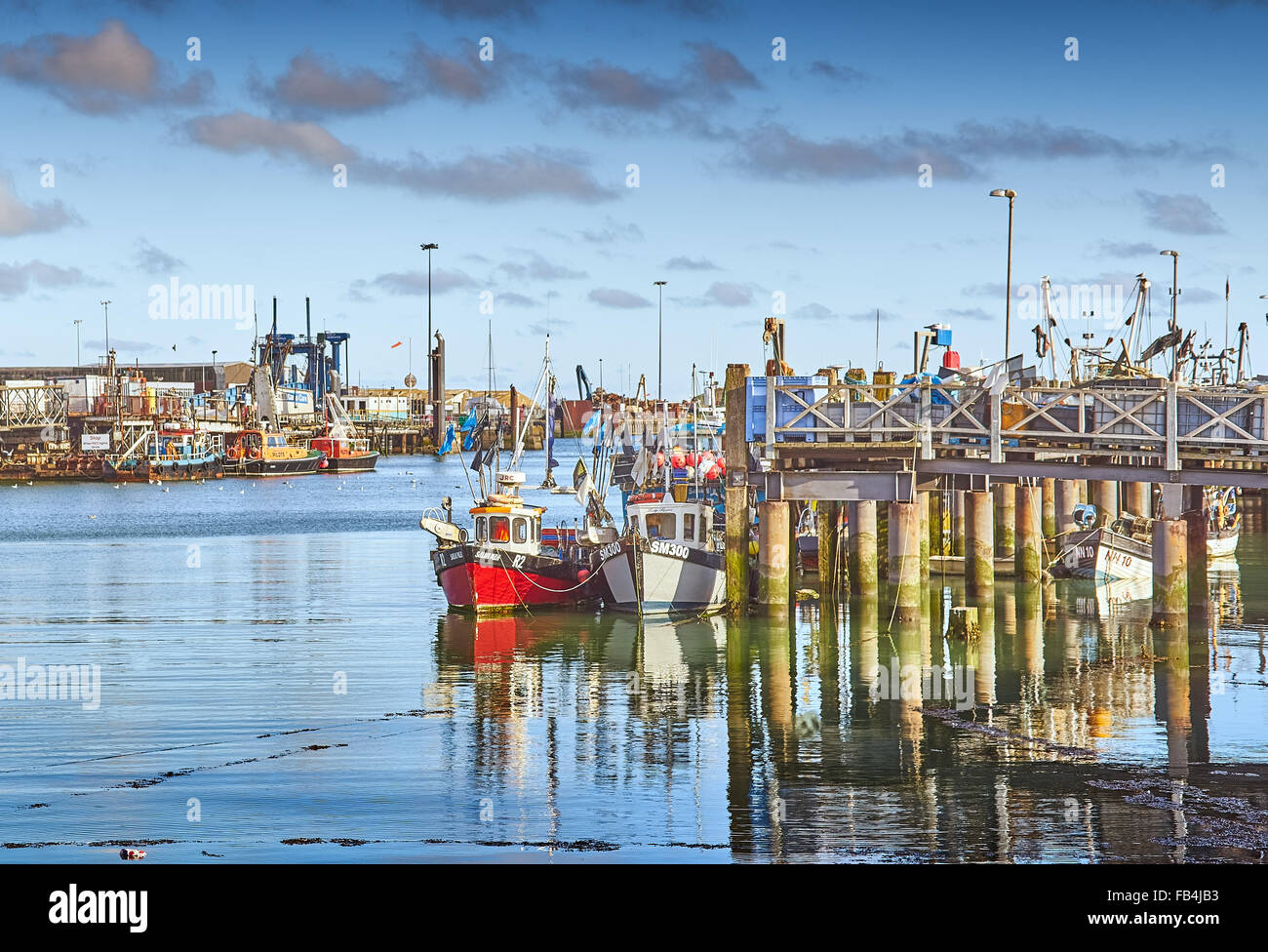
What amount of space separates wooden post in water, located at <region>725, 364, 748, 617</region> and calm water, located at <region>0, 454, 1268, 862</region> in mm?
2035

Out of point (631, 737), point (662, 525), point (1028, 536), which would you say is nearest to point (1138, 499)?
point (1028, 536)

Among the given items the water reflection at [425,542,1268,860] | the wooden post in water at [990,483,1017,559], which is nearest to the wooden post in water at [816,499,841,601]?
the water reflection at [425,542,1268,860]

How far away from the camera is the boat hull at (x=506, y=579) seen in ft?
135

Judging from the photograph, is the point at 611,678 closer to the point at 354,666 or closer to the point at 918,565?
the point at 354,666

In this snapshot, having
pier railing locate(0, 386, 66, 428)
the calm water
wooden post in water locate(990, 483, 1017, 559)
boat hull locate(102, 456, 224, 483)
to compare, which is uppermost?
pier railing locate(0, 386, 66, 428)

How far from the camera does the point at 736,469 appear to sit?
37031 millimetres

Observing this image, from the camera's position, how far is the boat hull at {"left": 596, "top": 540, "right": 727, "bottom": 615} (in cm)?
3991

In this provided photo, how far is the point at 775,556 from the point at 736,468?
8.02ft

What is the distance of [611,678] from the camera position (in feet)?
104

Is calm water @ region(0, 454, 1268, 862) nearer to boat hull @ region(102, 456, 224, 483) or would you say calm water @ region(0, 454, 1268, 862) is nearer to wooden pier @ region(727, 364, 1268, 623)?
wooden pier @ region(727, 364, 1268, 623)
